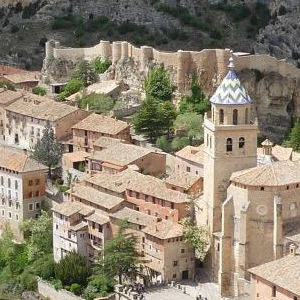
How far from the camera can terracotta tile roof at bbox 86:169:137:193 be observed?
64.0 metres

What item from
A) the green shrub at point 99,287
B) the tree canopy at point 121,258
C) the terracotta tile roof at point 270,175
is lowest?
the green shrub at point 99,287

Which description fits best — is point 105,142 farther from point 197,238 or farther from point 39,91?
point 39,91

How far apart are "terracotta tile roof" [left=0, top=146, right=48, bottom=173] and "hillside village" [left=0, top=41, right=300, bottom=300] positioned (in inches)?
3.3

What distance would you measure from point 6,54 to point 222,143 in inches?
2131

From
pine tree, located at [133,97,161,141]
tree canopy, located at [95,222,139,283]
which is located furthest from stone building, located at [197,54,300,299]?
pine tree, located at [133,97,161,141]

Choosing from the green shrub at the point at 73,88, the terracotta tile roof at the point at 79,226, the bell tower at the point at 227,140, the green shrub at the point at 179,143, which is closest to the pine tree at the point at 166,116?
the green shrub at the point at 179,143

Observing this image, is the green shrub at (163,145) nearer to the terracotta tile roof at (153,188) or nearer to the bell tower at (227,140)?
the terracotta tile roof at (153,188)

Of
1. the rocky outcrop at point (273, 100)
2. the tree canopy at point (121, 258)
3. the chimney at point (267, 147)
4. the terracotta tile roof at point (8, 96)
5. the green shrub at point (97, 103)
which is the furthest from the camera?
the terracotta tile roof at point (8, 96)

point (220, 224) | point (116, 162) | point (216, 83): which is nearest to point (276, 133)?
point (216, 83)

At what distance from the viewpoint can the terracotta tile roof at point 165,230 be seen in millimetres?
59062

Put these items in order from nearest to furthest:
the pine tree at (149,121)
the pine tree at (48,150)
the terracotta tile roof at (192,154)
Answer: the terracotta tile roof at (192,154), the pine tree at (48,150), the pine tree at (149,121)

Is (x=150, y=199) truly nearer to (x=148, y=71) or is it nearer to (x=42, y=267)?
(x=42, y=267)

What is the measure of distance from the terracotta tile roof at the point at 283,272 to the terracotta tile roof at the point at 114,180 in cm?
1218

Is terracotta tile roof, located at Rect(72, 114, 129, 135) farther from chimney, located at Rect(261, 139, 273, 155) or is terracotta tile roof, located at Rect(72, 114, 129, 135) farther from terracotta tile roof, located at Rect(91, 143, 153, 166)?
chimney, located at Rect(261, 139, 273, 155)
